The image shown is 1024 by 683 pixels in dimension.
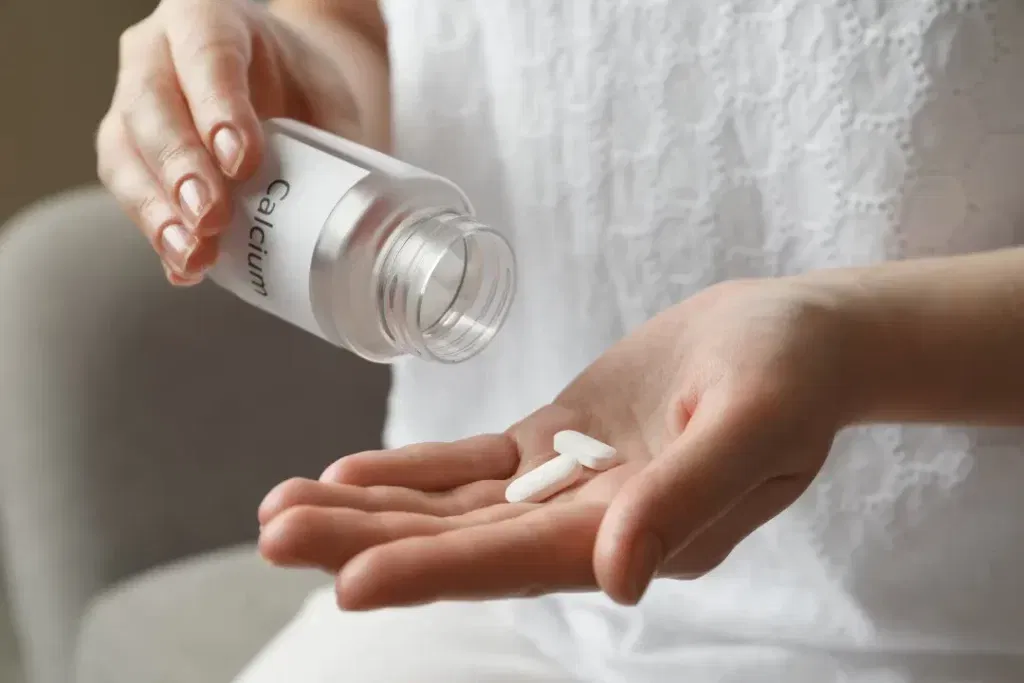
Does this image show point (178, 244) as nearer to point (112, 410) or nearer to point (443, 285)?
point (443, 285)

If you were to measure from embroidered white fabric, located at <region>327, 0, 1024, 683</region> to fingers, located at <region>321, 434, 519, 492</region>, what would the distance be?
14 centimetres

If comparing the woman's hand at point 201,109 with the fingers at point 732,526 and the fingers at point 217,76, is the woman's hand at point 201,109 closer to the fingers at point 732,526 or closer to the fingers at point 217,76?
the fingers at point 217,76

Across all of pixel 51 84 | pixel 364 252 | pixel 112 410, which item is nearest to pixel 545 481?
pixel 364 252

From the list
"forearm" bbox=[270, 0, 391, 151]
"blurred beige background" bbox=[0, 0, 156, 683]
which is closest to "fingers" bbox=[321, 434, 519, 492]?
"forearm" bbox=[270, 0, 391, 151]

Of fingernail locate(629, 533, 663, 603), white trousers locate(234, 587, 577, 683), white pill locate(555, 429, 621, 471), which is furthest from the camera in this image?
white trousers locate(234, 587, 577, 683)

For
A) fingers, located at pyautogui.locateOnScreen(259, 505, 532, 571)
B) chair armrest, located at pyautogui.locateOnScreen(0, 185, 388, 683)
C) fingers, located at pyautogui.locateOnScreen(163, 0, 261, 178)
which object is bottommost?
chair armrest, located at pyautogui.locateOnScreen(0, 185, 388, 683)

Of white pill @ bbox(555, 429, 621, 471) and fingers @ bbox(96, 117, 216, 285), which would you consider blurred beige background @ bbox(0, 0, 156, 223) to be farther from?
white pill @ bbox(555, 429, 621, 471)

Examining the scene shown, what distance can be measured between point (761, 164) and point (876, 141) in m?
0.05

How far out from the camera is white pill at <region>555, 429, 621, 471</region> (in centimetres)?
38

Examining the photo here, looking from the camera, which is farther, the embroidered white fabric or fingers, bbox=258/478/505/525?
the embroidered white fabric

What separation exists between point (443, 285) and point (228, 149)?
4.2 inches

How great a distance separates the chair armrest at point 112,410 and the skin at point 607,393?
0.28 meters

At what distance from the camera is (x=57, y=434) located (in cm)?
75

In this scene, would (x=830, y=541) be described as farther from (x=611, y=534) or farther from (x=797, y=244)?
(x=611, y=534)
